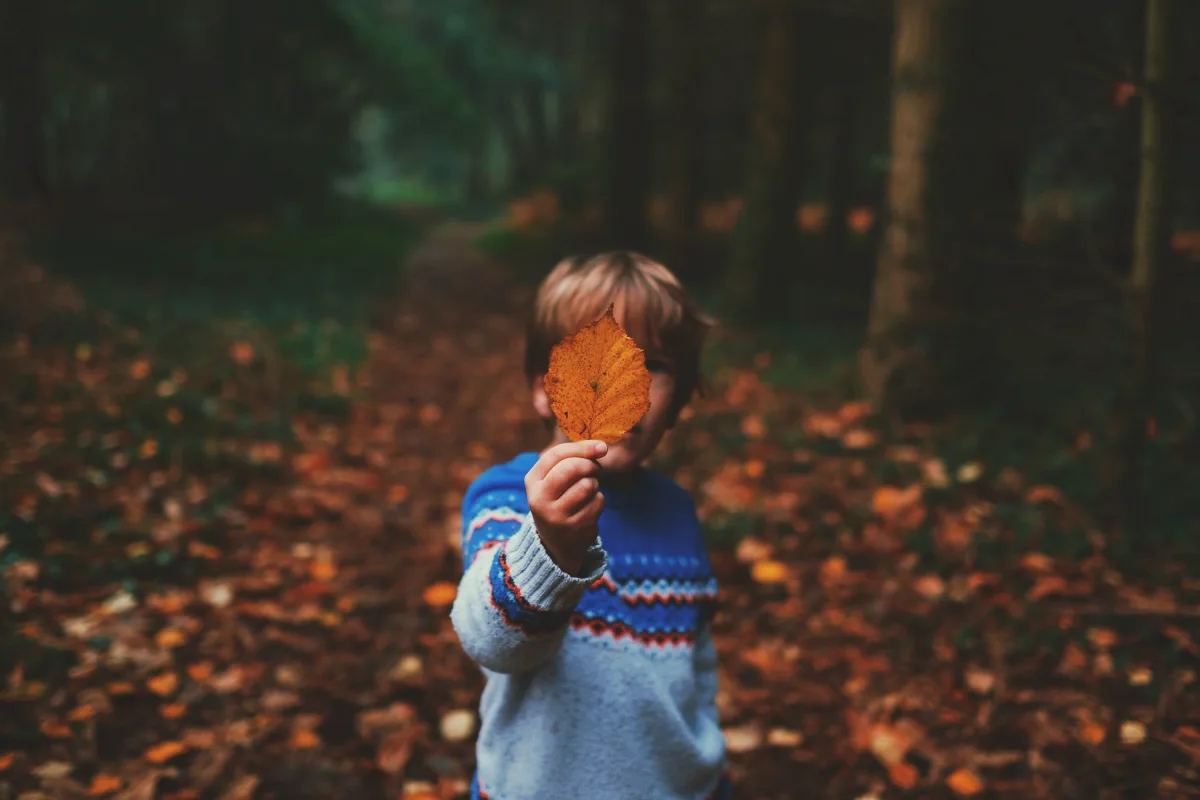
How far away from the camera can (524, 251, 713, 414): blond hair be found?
54.8 inches

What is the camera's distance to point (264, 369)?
698cm

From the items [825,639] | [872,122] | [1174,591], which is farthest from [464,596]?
[872,122]

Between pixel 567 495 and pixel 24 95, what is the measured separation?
41.9 ft

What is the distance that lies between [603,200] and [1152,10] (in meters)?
10.8

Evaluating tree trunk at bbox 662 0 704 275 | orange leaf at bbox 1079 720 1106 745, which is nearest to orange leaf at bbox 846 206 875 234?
tree trunk at bbox 662 0 704 275

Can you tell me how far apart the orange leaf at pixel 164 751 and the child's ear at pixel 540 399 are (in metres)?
1.88

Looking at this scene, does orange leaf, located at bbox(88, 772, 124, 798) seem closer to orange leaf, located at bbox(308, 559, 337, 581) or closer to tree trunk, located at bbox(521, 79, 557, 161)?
orange leaf, located at bbox(308, 559, 337, 581)

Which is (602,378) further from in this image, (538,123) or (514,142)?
(514,142)

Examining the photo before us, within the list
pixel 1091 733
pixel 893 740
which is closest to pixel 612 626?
pixel 893 740

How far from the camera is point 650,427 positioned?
1373 millimetres

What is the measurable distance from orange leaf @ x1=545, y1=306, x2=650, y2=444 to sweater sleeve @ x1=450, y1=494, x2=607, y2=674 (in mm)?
229

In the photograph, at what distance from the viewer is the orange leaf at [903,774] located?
102 inches

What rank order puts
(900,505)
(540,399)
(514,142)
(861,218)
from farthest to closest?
(514,142)
(861,218)
(900,505)
(540,399)

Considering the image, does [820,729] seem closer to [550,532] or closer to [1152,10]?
[550,532]
